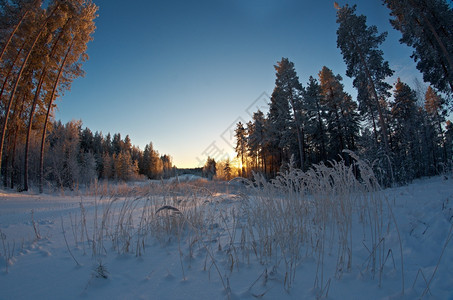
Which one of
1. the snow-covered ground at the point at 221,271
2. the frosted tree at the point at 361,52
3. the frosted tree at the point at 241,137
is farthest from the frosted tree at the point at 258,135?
the snow-covered ground at the point at 221,271

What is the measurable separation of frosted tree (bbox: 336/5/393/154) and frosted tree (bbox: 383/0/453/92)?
159 centimetres

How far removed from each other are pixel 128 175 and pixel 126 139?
24829 mm

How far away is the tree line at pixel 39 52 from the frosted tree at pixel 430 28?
750 inches

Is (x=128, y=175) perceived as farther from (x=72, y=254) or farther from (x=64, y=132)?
(x=72, y=254)

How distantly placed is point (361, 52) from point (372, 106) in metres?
9.98

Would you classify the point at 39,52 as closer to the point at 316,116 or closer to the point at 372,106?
the point at 316,116

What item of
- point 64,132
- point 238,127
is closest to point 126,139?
point 64,132

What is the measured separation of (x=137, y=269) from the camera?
85.2 inches

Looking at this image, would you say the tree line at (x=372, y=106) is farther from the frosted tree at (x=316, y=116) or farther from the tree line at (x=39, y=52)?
the tree line at (x=39, y=52)

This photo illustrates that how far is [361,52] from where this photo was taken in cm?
1346

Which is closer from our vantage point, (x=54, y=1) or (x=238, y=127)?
(x=54, y=1)

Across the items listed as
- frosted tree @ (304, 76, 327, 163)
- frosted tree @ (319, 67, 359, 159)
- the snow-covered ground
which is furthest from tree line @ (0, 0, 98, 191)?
frosted tree @ (319, 67, 359, 159)

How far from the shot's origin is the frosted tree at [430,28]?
9.83 meters

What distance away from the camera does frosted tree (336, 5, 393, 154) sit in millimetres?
13414
